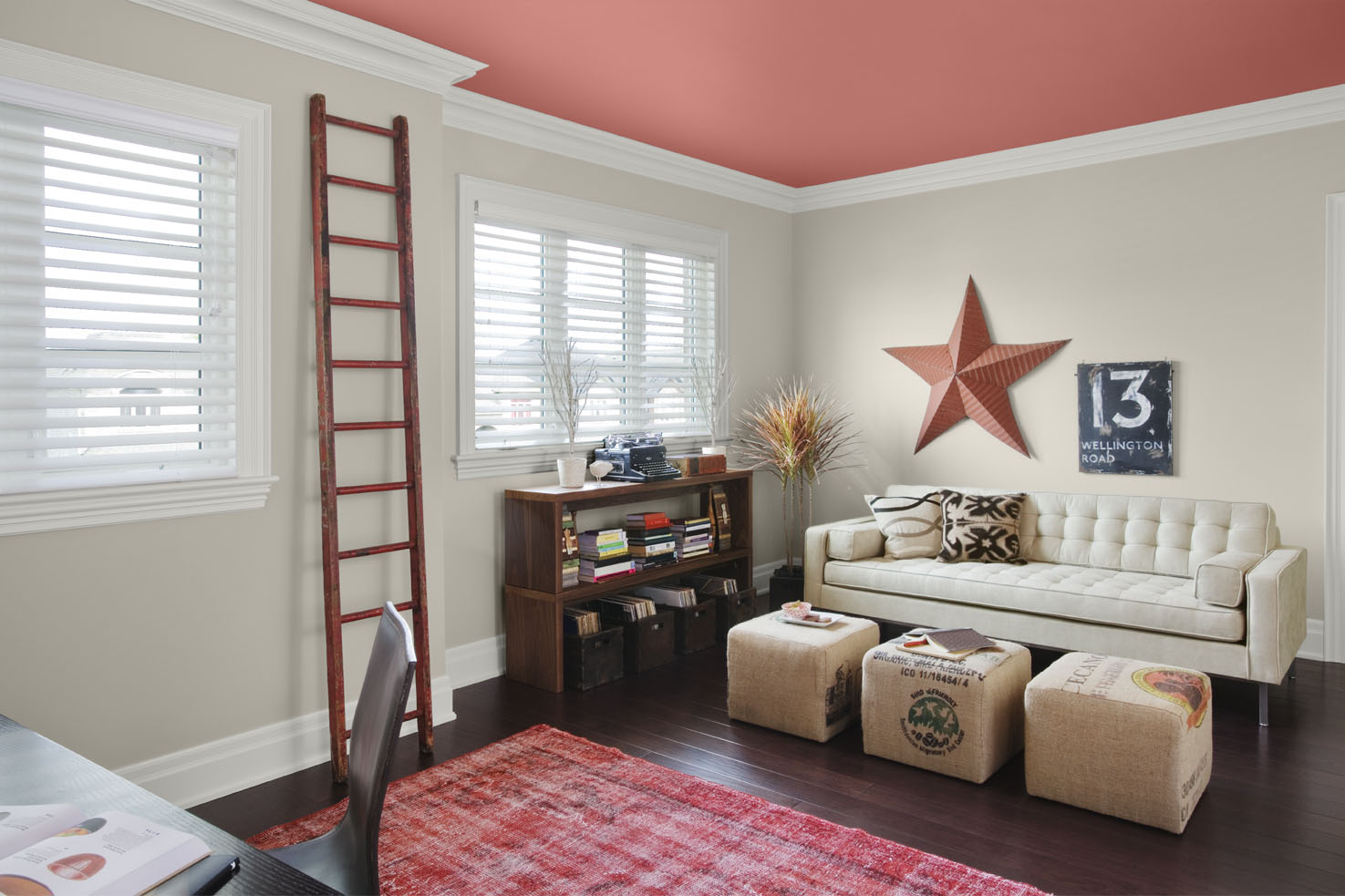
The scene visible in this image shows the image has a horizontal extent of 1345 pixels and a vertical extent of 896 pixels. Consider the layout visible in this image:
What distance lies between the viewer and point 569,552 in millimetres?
4156

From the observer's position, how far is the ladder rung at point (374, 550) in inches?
127

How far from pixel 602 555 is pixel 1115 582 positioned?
94.2 inches

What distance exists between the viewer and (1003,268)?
527 centimetres

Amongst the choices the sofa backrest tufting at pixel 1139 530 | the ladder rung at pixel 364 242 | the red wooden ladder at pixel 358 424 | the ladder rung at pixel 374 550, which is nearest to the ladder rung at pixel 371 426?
the red wooden ladder at pixel 358 424

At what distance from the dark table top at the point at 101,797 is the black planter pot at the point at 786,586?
13.3ft

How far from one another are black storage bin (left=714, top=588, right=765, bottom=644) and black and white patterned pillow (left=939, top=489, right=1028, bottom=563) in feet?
3.64

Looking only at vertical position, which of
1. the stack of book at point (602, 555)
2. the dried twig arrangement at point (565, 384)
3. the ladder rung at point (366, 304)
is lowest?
the stack of book at point (602, 555)

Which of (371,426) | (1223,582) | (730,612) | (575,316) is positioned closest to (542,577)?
(371,426)

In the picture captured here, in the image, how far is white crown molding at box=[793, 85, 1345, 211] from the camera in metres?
4.27

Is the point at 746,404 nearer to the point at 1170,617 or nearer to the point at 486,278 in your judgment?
the point at 486,278

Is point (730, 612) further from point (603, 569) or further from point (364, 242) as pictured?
point (364, 242)

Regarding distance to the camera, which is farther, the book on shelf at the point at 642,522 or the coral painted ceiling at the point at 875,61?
the book on shelf at the point at 642,522

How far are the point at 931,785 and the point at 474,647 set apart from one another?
85.7 inches

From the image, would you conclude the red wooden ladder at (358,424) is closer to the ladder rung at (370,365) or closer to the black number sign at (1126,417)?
the ladder rung at (370,365)
